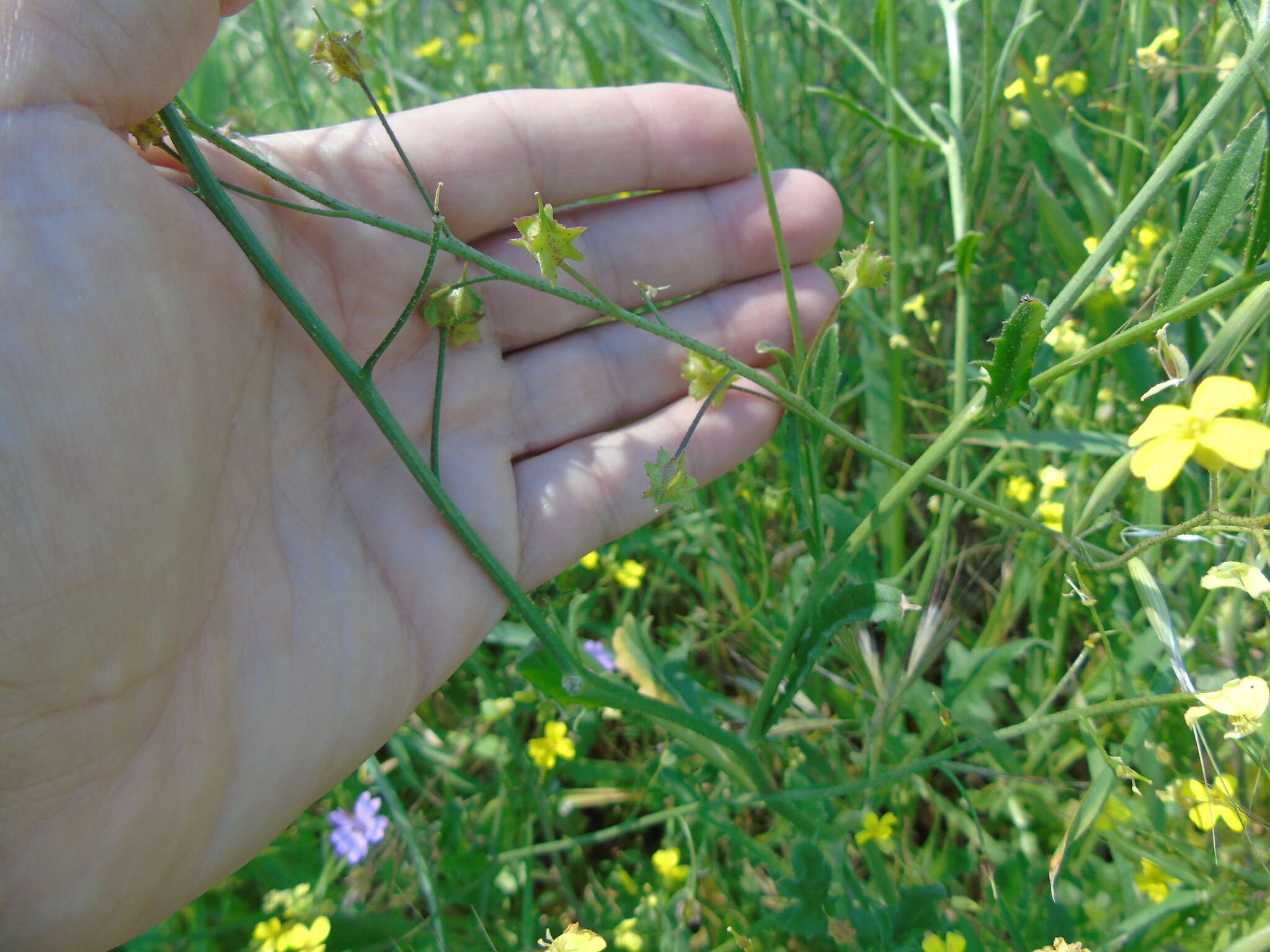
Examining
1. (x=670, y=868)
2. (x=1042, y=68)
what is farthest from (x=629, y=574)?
(x=1042, y=68)

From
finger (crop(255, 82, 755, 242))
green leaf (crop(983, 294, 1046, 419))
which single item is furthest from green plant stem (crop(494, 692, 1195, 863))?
finger (crop(255, 82, 755, 242))

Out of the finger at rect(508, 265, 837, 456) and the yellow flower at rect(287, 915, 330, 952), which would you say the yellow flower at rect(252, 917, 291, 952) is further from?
the finger at rect(508, 265, 837, 456)

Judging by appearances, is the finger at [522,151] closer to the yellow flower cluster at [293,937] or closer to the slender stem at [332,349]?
the slender stem at [332,349]

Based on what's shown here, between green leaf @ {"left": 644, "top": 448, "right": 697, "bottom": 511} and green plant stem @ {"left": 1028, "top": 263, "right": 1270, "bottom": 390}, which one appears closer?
green plant stem @ {"left": 1028, "top": 263, "right": 1270, "bottom": 390}

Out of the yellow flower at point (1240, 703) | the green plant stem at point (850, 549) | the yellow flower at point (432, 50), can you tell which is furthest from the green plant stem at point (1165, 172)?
the yellow flower at point (432, 50)

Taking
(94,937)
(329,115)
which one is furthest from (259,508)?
(329,115)

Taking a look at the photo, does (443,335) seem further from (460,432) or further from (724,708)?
(724,708)

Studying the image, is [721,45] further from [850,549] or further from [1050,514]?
[1050,514]
